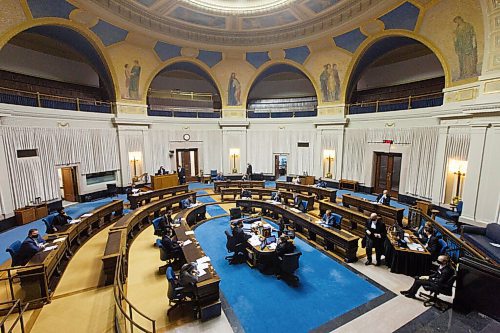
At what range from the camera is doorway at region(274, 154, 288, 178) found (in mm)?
18578

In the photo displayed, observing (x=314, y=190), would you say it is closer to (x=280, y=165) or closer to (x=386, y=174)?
(x=386, y=174)

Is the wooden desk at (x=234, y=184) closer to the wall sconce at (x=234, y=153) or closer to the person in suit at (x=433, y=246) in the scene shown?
the wall sconce at (x=234, y=153)

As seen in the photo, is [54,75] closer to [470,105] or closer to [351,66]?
[351,66]

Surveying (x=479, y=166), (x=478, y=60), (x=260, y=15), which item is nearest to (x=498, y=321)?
(x=479, y=166)

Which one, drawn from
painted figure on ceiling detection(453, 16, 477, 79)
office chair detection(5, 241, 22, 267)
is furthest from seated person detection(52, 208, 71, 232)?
painted figure on ceiling detection(453, 16, 477, 79)

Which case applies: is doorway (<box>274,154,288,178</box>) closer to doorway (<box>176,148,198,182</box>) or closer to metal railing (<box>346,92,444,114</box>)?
metal railing (<box>346,92,444,114</box>)

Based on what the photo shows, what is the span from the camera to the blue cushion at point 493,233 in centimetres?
664

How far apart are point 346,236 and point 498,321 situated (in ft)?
11.1

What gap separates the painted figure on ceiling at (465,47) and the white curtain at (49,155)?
17911 mm

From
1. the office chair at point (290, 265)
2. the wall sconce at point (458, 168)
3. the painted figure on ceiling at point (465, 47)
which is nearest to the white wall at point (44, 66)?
the office chair at point (290, 265)

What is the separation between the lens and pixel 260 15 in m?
13.0

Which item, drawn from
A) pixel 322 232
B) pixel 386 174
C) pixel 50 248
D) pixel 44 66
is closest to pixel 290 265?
pixel 322 232

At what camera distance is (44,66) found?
42.2ft

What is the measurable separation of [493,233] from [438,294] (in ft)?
12.9
